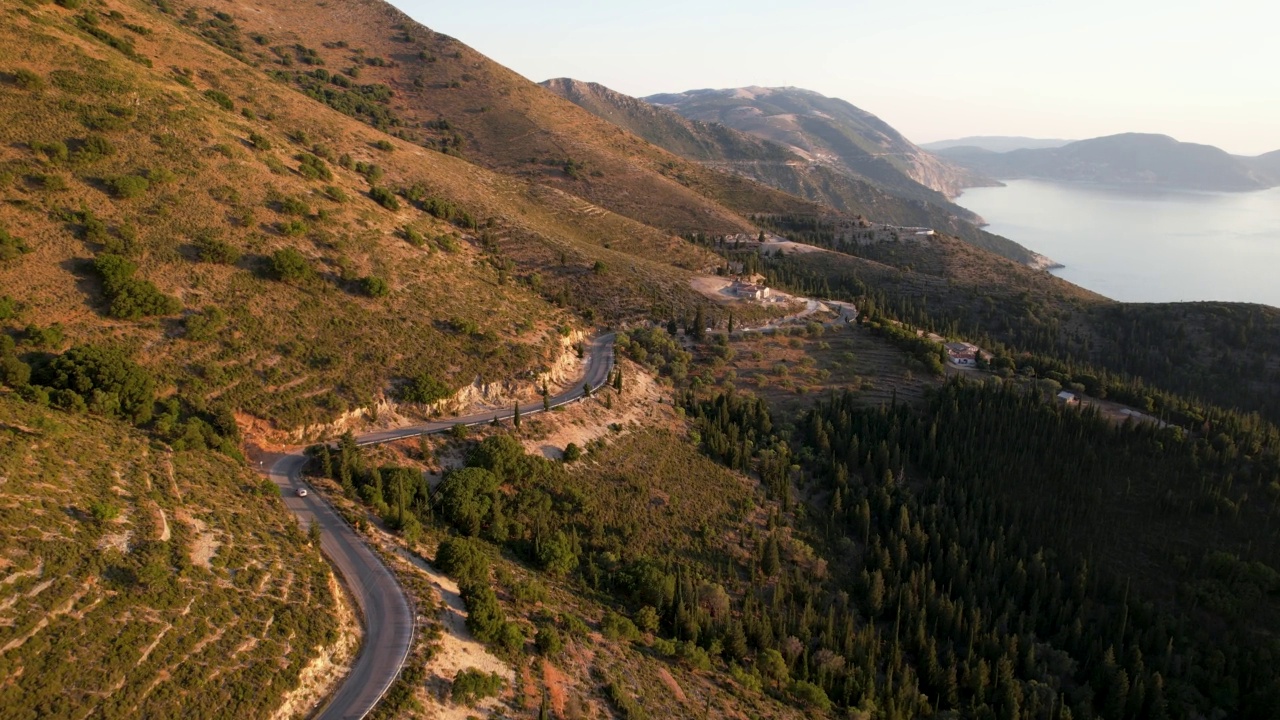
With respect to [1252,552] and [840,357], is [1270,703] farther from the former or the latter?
[840,357]

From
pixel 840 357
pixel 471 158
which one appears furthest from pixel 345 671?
pixel 471 158

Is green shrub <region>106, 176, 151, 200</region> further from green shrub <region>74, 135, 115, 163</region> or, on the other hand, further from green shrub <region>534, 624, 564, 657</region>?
green shrub <region>534, 624, 564, 657</region>

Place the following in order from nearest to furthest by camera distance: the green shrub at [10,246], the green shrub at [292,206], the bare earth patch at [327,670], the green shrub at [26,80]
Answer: the bare earth patch at [327,670] → the green shrub at [10,246] → the green shrub at [26,80] → the green shrub at [292,206]

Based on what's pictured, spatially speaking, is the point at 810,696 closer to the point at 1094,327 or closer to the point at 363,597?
the point at 363,597

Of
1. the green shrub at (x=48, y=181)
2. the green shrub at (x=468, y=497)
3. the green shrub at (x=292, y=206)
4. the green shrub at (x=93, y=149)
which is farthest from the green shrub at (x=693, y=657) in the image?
the green shrub at (x=93, y=149)

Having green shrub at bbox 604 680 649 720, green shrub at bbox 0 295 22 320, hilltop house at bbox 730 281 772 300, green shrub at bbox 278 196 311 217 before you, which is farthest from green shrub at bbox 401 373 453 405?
hilltop house at bbox 730 281 772 300

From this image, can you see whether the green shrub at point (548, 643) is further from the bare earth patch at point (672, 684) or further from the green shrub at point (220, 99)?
the green shrub at point (220, 99)
